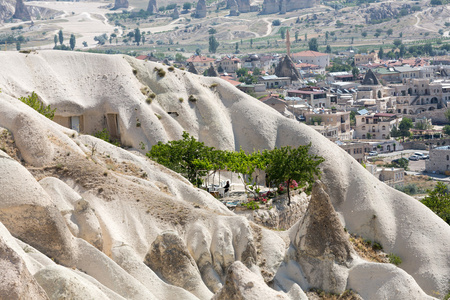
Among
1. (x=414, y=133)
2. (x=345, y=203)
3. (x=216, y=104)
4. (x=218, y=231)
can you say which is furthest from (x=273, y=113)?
(x=414, y=133)

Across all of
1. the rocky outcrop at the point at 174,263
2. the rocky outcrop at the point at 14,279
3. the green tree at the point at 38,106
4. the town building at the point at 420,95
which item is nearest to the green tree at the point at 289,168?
the green tree at the point at 38,106

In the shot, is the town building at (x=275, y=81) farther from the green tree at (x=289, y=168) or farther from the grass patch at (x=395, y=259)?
the grass patch at (x=395, y=259)

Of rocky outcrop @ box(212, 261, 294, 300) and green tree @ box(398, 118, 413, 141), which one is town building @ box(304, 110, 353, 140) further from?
rocky outcrop @ box(212, 261, 294, 300)

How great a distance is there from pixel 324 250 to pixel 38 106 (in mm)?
23520

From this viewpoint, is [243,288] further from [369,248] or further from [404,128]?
[404,128]

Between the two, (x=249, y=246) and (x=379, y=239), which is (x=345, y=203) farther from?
(x=249, y=246)

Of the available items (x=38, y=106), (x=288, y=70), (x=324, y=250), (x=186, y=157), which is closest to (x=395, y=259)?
(x=324, y=250)

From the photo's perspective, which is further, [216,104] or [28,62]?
[216,104]

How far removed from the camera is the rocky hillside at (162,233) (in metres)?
31.3

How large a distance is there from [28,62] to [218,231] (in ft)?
86.1

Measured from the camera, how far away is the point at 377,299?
36562mm

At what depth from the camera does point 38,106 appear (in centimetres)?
5400

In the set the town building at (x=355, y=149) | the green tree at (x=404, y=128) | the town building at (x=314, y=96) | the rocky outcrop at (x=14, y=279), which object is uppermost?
the rocky outcrop at (x=14, y=279)

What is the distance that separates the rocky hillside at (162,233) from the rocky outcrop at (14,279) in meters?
0.03
